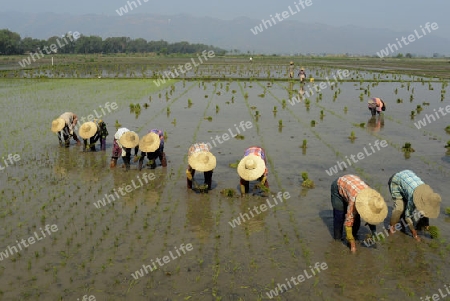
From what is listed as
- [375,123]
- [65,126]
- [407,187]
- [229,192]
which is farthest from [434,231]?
[375,123]

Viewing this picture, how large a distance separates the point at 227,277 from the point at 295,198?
3.31 m

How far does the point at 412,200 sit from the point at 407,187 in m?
0.21

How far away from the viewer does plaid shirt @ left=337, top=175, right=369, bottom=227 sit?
239 inches

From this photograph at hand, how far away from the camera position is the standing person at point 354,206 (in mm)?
5805

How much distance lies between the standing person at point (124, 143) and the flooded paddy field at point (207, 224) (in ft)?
1.07

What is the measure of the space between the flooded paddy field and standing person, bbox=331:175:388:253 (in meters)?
0.35

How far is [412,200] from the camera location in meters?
6.37

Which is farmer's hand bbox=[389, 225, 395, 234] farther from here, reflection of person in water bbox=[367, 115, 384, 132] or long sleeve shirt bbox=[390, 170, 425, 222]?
reflection of person in water bbox=[367, 115, 384, 132]

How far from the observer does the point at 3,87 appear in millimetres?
27250

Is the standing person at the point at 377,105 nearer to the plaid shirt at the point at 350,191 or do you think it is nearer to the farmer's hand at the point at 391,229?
the farmer's hand at the point at 391,229

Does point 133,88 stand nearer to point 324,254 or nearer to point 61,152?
point 61,152

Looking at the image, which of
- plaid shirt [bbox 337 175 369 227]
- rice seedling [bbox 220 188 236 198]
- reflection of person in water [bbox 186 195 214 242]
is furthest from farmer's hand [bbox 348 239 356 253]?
rice seedling [bbox 220 188 236 198]

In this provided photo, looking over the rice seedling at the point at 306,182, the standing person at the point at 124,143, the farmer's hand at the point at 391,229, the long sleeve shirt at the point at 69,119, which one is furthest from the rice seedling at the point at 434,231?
the long sleeve shirt at the point at 69,119

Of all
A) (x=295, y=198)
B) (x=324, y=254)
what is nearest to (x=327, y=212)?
(x=295, y=198)
